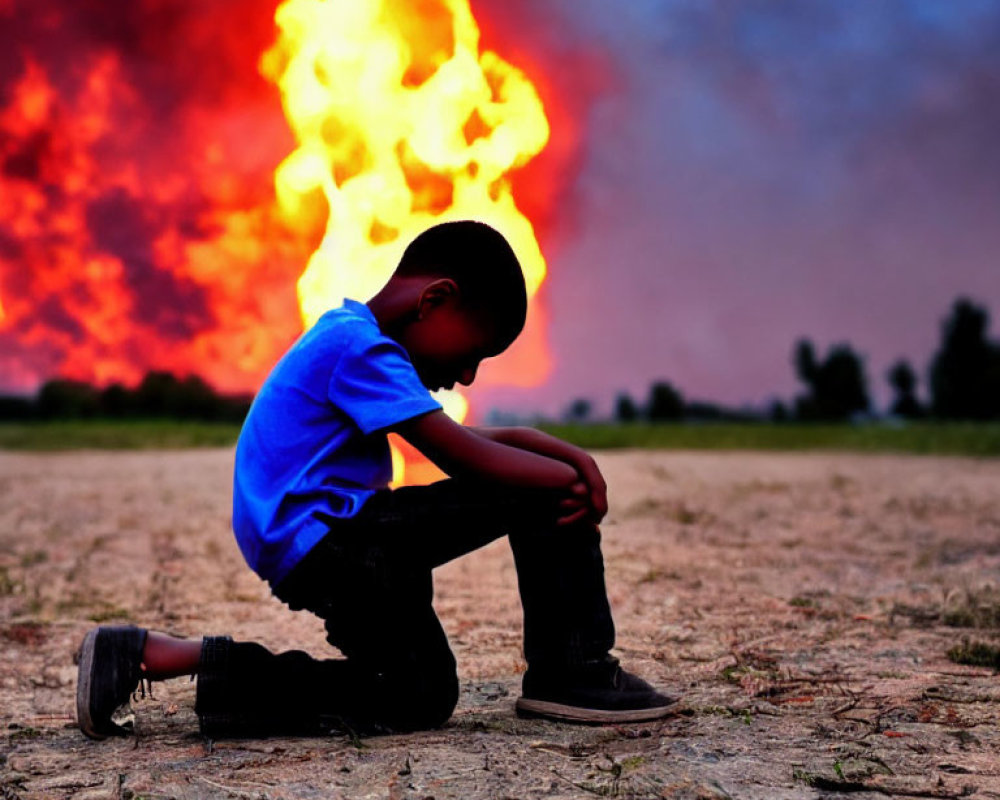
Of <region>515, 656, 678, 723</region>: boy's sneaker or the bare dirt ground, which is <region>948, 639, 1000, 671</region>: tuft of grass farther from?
<region>515, 656, 678, 723</region>: boy's sneaker

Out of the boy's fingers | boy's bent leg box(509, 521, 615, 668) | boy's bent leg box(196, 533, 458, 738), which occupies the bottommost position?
boy's bent leg box(196, 533, 458, 738)

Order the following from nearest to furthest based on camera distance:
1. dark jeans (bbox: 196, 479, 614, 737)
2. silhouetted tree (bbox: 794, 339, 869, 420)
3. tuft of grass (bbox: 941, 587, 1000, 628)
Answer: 1. dark jeans (bbox: 196, 479, 614, 737)
2. tuft of grass (bbox: 941, 587, 1000, 628)
3. silhouetted tree (bbox: 794, 339, 869, 420)

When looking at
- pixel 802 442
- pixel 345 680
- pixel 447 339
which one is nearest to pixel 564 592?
pixel 345 680

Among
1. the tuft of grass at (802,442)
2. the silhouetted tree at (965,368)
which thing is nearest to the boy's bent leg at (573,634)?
the tuft of grass at (802,442)

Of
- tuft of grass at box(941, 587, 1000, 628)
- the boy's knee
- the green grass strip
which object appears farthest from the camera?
the green grass strip

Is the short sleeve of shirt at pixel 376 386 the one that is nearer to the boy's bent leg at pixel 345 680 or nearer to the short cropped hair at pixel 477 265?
the short cropped hair at pixel 477 265

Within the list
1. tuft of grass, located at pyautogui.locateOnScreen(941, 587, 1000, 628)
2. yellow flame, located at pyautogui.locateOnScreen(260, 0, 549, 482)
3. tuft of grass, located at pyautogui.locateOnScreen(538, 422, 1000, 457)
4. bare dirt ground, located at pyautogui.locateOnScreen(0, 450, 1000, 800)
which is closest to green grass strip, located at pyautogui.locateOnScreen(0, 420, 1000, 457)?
tuft of grass, located at pyautogui.locateOnScreen(538, 422, 1000, 457)

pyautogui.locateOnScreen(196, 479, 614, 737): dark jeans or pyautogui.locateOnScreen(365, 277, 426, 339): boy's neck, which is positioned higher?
pyautogui.locateOnScreen(365, 277, 426, 339): boy's neck

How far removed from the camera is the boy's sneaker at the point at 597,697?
2629mm

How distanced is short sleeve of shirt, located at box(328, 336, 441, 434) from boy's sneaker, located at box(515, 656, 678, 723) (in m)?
0.83

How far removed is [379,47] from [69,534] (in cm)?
367

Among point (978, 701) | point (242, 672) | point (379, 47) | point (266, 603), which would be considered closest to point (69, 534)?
point (266, 603)

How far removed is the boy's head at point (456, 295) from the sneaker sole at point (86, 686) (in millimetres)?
1062

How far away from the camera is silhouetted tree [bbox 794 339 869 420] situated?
3108 inches
